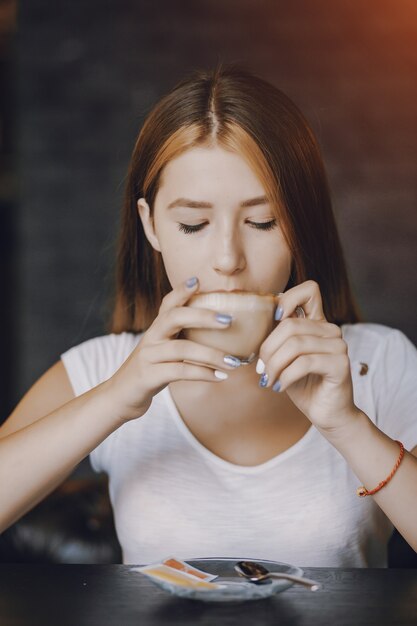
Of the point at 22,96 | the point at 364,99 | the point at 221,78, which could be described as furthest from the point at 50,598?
the point at 22,96

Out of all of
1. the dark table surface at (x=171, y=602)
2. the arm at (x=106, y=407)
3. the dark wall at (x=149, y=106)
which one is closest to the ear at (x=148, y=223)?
the arm at (x=106, y=407)

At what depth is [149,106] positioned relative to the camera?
2.86 m

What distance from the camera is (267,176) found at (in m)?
1.52

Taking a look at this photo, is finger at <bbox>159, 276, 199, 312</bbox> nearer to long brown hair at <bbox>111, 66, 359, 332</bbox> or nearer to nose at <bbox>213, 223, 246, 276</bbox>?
nose at <bbox>213, 223, 246, 276</bbox>

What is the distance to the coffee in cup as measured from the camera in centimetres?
120

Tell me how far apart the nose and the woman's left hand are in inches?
6.6

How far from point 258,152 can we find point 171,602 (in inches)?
31.4

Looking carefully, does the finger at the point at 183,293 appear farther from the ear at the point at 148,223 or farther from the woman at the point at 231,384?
the ear at the point at 148,223

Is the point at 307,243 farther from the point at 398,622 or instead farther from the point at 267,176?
the point at 398,622

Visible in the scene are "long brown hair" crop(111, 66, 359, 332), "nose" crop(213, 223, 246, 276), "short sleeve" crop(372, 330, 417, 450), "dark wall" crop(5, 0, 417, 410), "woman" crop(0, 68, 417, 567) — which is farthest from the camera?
"dark wall" crop(5, 0, 417, 410)

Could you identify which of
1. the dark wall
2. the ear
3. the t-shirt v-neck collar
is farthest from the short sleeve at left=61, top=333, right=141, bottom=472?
the dark wall

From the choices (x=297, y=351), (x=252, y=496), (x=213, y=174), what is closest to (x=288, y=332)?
(x=297, y=351)

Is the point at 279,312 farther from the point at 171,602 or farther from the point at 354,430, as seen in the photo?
the point at 171,602

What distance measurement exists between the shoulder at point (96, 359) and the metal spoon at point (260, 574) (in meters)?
0.70
